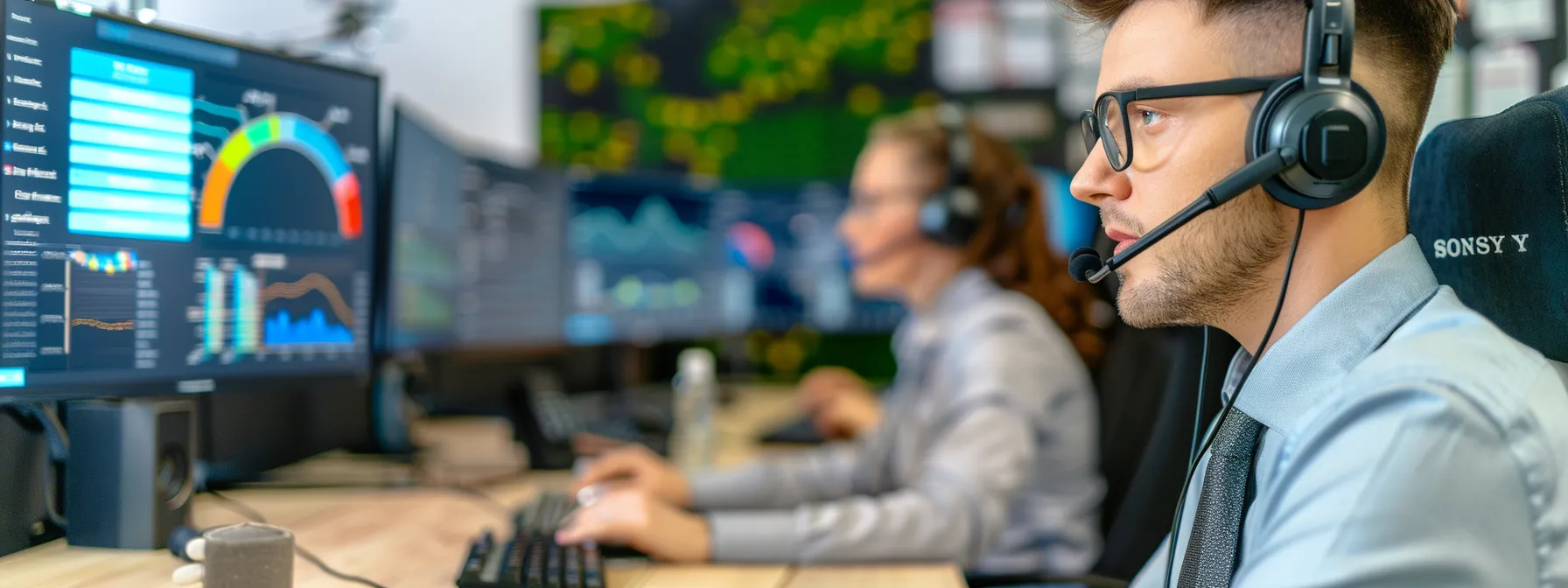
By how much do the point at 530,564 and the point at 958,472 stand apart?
53 cm

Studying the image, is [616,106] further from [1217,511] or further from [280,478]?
[1217,511]

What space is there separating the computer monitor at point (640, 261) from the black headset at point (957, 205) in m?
0.77

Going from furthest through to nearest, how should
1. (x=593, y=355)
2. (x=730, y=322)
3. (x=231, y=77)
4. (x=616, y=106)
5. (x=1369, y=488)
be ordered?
1. (x=616, y=106)
2. (x=730, y=322)
3. (x=593, y=355)
4. (x=231, y=77)
5. (x=1369, y=488)

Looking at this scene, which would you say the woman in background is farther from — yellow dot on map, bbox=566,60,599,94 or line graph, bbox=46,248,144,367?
yellow dot on map, bbox=566,60,599,94

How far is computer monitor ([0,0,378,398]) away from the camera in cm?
82

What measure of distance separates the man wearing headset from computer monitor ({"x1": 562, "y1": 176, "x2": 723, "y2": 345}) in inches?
58.5

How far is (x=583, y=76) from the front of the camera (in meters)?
3.14

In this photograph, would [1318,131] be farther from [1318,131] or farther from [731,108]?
[731,108]

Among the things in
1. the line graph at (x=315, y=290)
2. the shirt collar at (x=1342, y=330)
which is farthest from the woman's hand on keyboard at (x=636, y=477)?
the shirt collar at (x=1342, y=330)

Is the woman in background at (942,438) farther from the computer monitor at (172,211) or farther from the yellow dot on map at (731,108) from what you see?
the yellow dot on map at (731,108)

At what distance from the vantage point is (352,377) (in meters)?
1.17

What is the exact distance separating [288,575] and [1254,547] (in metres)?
0.68

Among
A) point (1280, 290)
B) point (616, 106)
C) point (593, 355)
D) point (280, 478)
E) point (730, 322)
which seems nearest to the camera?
point (1280, 290)

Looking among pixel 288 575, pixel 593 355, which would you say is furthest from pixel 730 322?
pixel 288 575
